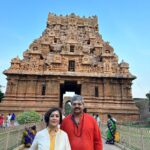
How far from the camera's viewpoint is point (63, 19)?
32469mm

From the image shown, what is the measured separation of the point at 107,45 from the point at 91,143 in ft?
81.2

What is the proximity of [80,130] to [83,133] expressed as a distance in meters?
0.07

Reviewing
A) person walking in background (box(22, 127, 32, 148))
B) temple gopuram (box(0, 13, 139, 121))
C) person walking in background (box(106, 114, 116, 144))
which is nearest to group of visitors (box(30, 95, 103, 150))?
person walking in background (box(22, 127, 32, 148))

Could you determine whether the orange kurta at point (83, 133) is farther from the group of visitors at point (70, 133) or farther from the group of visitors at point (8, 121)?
the group of visitors at point (8, 121)

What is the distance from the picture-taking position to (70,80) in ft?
74.1

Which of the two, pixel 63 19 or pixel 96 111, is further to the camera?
pixel 63 19

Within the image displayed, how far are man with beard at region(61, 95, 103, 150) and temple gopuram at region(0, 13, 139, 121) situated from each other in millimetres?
18421

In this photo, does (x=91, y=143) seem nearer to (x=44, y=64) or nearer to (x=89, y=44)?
(x=44, y=64)

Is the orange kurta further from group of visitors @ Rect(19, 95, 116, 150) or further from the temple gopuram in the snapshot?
the temple gopuram

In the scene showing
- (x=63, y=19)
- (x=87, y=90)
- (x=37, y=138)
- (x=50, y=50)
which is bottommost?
(x=37, y=138)

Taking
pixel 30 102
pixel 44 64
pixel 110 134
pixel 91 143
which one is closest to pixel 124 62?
pixel 44 64

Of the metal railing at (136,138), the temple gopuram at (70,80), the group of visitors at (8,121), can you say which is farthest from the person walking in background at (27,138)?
the temple gopuram at (70,80)

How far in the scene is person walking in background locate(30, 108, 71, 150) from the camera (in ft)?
8.30

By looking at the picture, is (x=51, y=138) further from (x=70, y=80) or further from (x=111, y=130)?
(x=70, y=80)
